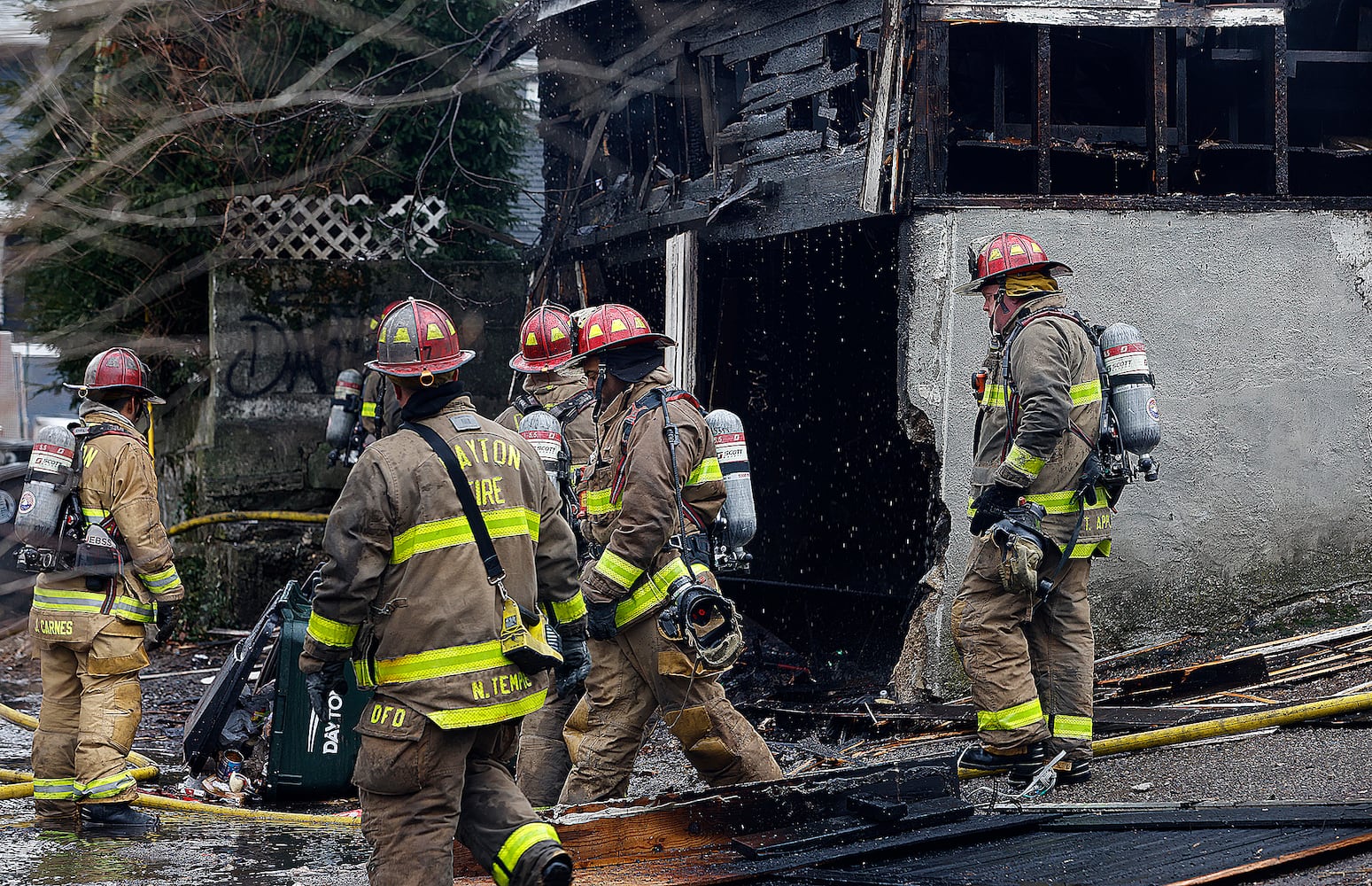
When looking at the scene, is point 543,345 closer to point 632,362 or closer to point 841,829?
point 632,362

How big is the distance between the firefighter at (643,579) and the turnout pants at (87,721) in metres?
2.25

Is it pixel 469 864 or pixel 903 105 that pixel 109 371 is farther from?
pixel 903 105

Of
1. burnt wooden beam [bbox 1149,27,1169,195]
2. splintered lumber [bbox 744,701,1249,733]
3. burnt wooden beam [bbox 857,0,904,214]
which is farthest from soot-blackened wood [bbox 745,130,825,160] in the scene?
splintered lumber [bbox 744,701,1249,733]

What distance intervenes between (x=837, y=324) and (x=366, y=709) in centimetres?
697

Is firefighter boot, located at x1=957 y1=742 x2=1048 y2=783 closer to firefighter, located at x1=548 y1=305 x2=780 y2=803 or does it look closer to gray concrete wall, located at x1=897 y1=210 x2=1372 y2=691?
firefighter, located at x1=548 y1=305 x2=780 y2=803

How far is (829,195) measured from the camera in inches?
327

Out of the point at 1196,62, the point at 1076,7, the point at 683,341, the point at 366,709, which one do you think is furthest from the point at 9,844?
the point at 1196,62

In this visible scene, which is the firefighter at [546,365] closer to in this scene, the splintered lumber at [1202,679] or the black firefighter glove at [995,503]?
the black firefighter glove at [995,503]

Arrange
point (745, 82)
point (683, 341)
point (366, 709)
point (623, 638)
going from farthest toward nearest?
point (745, 82), point (683, 341), point (623, 638), point (366, 709)

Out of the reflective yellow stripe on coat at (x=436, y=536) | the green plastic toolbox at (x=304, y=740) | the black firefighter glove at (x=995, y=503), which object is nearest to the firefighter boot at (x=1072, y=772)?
the black firefighter glove at (x=995, y=503)

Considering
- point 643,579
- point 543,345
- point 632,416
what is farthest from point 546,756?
point 543,345

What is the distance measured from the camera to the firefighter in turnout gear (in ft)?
12.8

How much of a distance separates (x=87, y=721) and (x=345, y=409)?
4.97m

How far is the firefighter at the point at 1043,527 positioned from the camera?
5.56m
